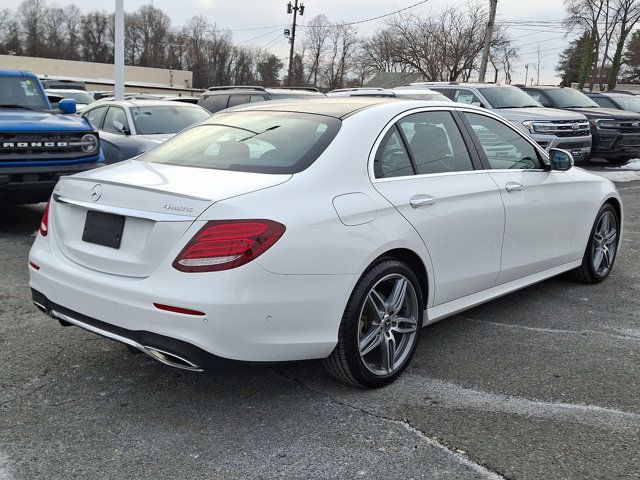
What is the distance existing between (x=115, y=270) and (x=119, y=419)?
736 mm

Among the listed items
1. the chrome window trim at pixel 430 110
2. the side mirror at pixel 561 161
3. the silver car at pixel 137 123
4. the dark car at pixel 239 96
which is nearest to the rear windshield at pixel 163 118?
the silver car at pixel 137 123

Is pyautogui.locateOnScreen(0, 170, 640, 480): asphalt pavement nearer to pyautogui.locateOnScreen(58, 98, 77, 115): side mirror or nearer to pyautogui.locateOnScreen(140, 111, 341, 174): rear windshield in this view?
pyautogui.locateOnScreen(140, 111, 341, 174): rear windshield

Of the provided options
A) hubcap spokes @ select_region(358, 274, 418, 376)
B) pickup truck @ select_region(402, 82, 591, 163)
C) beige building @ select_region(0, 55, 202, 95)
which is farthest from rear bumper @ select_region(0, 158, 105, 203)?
beige building @ select_region(0, 55, 202, 95)

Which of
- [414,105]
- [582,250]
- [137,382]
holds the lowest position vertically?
[137,382]

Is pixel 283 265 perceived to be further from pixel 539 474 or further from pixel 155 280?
pixel 539 474

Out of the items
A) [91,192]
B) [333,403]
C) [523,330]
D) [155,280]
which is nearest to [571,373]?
[523,330]

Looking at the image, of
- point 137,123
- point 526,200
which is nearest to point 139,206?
point 526,200

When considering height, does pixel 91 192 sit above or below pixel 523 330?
above

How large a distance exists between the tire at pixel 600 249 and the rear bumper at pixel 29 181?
17.7 feet

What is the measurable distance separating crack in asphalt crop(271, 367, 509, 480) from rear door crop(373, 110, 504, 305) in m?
0.92

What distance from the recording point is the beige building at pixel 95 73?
203ft

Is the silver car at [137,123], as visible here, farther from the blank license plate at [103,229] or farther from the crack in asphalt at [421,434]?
the crack in asphalt at [421,434]

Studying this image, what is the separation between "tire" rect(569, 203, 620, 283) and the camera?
5.60 m

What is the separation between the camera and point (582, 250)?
5.43 metres
